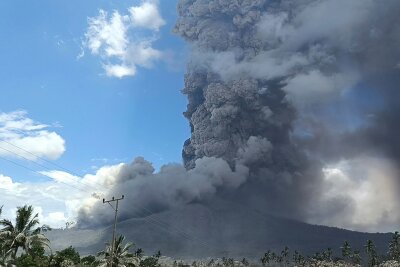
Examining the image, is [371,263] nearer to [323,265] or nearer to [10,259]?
[323,265]

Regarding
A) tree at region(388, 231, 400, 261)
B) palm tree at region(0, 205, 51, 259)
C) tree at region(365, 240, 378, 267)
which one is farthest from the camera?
tree at region(365, 240, 378, 267)

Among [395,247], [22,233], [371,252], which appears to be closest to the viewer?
[22,233]

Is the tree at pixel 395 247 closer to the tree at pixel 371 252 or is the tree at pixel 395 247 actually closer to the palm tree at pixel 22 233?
the tree at pixel 371 252

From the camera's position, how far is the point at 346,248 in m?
200

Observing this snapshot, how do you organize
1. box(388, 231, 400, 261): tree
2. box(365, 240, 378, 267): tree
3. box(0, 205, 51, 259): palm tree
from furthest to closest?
box(365, 240, 378, 267): tree < box(388, 231, 400, 261): tree < box(0, 205, 51, 259): palm tree

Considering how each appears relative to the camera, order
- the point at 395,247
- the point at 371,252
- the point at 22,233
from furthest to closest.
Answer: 1. the point at 371,252
2. the point at 395,247
3. the point at 22,233

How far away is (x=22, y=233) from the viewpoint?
176 ft

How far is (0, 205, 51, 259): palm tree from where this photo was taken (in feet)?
175

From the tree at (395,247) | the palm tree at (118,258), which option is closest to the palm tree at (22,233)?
the palm tree at (118,258)

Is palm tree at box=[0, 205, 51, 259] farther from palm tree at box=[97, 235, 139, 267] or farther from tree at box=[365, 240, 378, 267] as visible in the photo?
tree at box=[365, 240, 378, 267]

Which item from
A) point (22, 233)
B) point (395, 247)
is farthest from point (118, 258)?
point (395, 247)

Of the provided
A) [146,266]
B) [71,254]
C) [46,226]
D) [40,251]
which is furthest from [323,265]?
[46,226]

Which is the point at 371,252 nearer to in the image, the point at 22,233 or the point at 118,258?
the point at 118,258

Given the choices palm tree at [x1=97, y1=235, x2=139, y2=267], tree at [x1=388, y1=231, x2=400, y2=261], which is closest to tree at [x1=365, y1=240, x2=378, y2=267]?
tree at [x1=388, y1=231, x2=400, y2=261]
